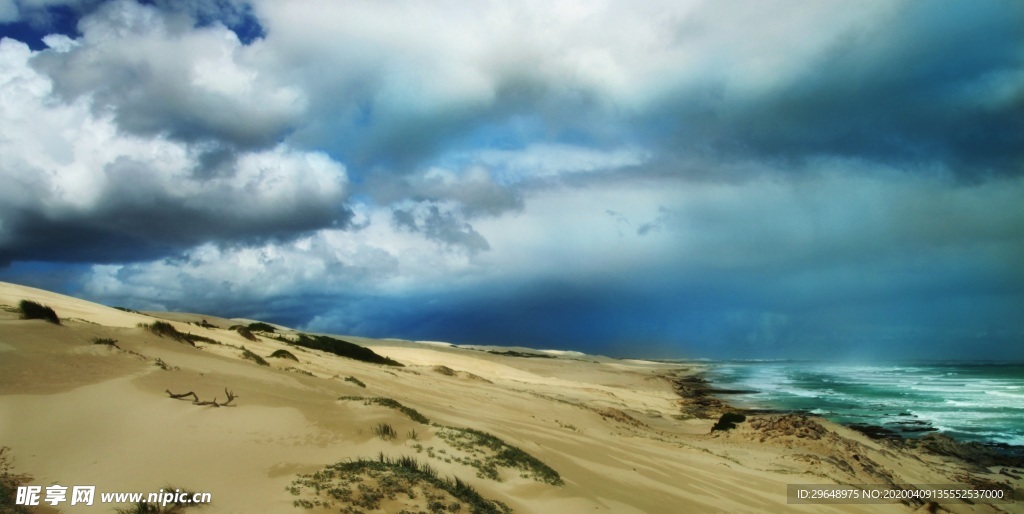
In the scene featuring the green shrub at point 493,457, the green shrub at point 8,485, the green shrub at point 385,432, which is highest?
the green shrub at point 385,432

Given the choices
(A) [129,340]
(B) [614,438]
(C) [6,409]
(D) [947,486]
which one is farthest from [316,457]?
(D) [947,486]

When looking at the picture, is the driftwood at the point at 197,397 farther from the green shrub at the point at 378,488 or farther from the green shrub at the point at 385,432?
the green shrub at the point at 378,488

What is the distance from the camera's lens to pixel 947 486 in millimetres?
16734

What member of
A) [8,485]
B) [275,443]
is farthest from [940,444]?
[8,485]

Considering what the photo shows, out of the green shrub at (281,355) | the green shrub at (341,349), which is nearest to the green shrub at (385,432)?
the green shrub at (281,355)

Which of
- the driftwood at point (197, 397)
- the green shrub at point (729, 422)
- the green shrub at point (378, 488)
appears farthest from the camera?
the green shrub at point (729, 422)

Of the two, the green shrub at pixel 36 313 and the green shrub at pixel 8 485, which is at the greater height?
the green shrub at pixel 36 313

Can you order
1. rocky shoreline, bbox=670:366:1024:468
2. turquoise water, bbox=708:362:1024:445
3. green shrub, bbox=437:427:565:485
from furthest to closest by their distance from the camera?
turquoise water, bbox=708:362:1024:445 → rocky shoreline, bbox=670:366:1024:468 → green shrub, bbox=437:427:565:485

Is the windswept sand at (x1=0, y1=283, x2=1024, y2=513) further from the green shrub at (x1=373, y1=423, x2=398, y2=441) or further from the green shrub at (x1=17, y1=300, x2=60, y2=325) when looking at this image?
the green shrub at (x1=17, y1=300, x2=60, y2=325)

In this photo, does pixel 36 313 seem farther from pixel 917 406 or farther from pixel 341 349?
pixel 917 406

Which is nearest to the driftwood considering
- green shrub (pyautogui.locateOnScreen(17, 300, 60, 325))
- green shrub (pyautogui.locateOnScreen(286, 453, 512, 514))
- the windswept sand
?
the windswept sand

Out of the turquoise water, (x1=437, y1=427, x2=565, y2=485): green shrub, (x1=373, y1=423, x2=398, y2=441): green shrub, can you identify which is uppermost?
(x1=373, y1=423, x2=398, y2=441): green shrub

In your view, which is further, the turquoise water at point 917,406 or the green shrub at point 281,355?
the turquoise water at point 917,406

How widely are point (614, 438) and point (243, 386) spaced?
10853 millimetres
